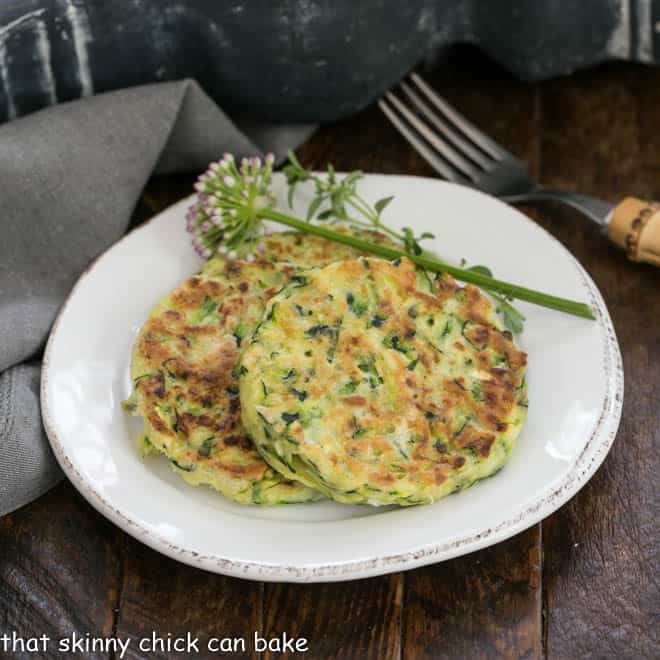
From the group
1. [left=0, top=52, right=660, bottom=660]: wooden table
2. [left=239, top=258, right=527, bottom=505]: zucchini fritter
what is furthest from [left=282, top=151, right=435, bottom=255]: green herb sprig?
[left=0, top=52, right=660, bottom=660]: wooden table

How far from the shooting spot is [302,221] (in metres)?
2.75

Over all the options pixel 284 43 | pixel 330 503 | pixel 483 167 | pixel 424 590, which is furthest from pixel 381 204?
pixel 424 590

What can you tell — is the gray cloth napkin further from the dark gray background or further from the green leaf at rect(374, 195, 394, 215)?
the green leaf at rect(374, 195, 394, 215)

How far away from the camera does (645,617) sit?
2.21 meters

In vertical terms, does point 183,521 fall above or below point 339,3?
below

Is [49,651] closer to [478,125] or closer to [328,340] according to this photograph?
[328,340]

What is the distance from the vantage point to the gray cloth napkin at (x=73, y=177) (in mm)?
2732

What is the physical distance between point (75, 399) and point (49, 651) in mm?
575

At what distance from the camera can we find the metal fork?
288cm

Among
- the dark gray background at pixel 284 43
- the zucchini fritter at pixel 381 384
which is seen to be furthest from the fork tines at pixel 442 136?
the zucchini fritter at pixel 381 384

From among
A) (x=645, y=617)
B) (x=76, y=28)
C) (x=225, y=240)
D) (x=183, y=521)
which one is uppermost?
(x=76, y=28)

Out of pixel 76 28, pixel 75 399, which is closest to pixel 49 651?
pixel 75 399

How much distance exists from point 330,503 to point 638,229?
1215 mm

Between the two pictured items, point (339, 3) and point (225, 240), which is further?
point (339, 3)
